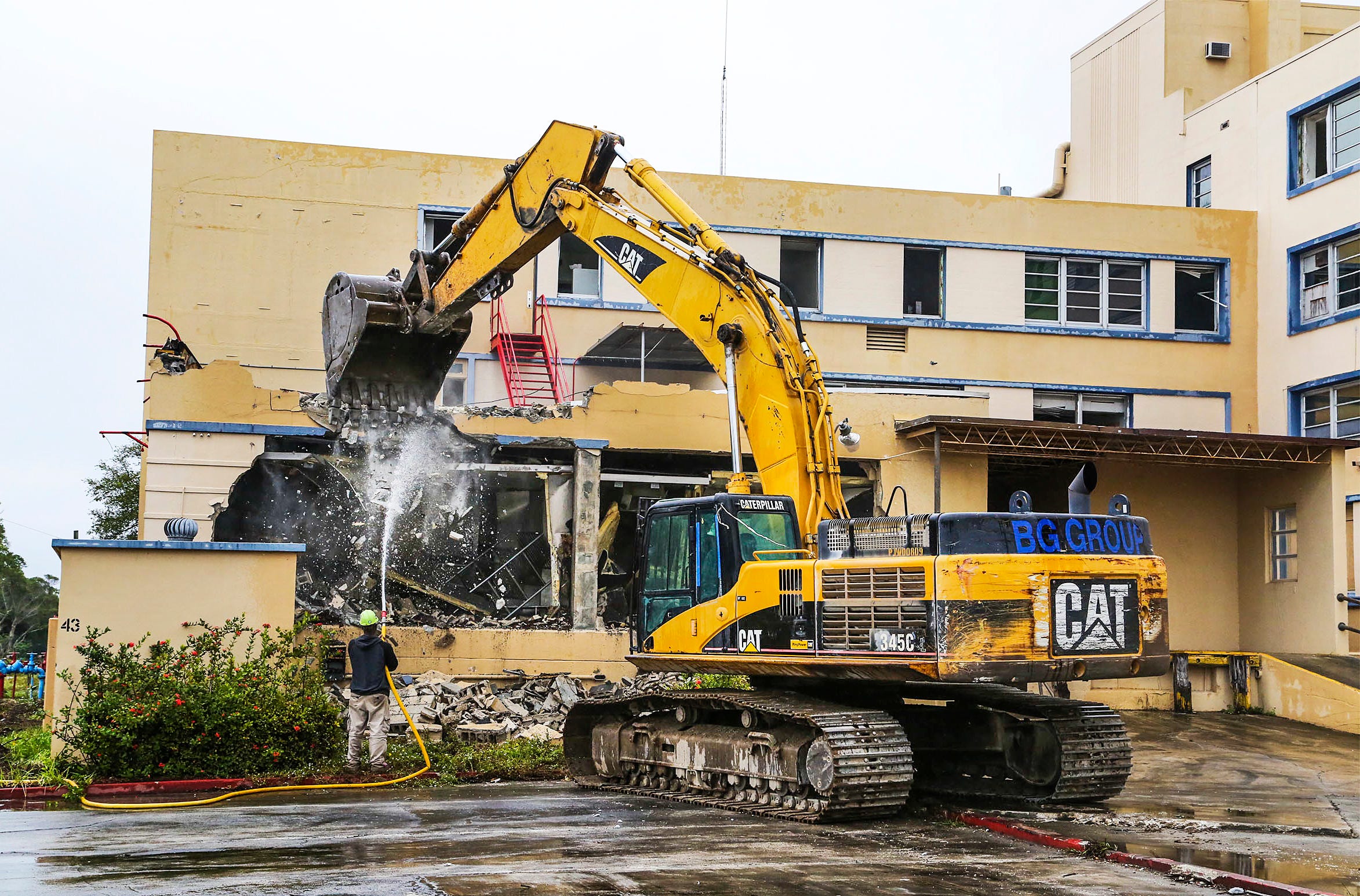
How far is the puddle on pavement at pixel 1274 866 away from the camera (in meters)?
8.73

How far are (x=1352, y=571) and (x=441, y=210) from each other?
62.4ft

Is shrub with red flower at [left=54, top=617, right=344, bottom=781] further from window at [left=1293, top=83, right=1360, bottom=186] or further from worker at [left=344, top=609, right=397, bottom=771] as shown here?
window at [left=1293, top=83, right=1360, bottom=186]

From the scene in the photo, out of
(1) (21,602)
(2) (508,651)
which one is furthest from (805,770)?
(1) (21,602)

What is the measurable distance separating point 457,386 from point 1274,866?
1969 cm

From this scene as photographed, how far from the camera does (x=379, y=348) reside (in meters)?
16.7

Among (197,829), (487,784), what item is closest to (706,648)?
(487,784)

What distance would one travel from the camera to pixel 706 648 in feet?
40.4

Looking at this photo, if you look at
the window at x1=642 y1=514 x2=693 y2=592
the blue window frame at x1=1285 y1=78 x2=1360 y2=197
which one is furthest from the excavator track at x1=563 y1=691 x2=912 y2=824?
the blue window frame at x1=1285 y1=78 x2=1360 y2=197

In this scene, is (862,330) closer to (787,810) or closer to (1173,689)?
(1173,689)

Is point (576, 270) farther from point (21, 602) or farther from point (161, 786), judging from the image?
point (21, 602)

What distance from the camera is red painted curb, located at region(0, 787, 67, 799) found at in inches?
511

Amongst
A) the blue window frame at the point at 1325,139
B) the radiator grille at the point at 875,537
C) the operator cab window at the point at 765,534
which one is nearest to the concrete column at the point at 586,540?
the operator cab window at the point at 765,534

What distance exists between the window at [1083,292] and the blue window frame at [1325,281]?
10.1ft

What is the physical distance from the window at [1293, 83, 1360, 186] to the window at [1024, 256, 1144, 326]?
3.91 meters
